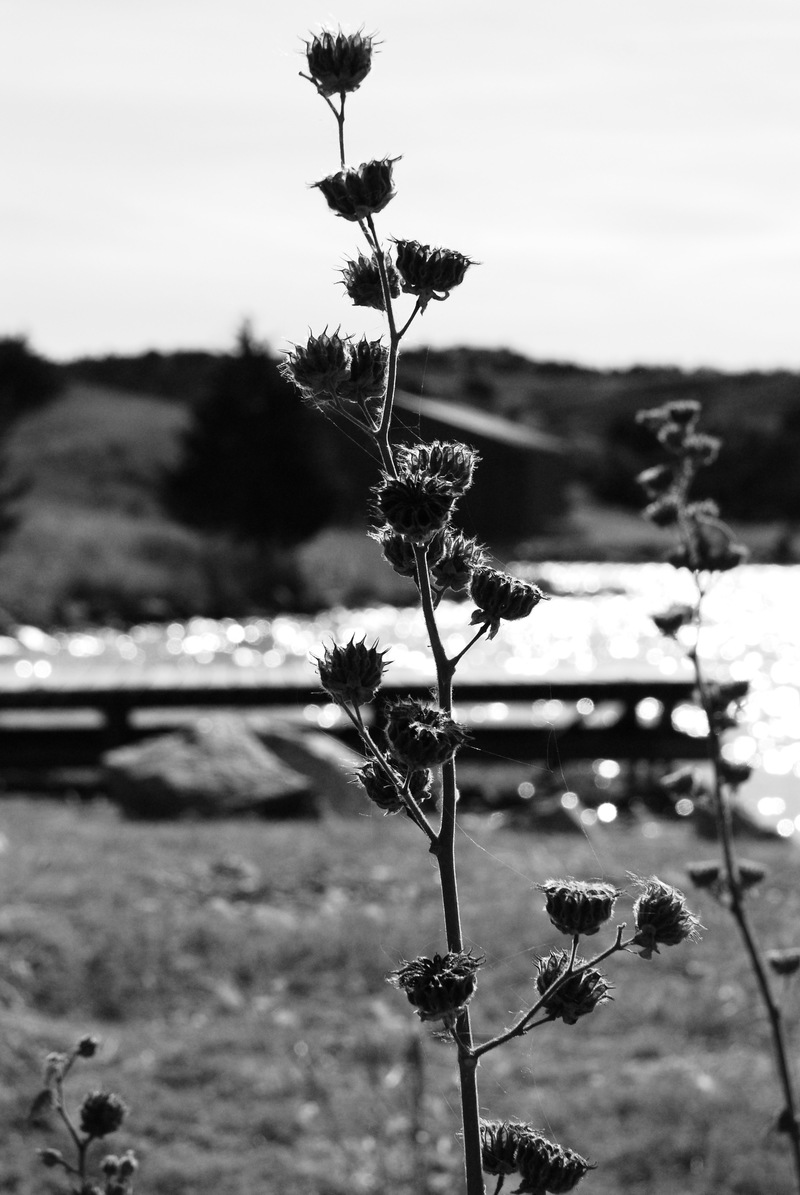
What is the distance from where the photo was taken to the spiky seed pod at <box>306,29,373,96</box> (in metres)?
1.27

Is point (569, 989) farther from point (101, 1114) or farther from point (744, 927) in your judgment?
point (744, 927)

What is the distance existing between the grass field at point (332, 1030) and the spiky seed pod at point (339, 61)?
7.21 ft

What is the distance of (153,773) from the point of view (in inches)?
421

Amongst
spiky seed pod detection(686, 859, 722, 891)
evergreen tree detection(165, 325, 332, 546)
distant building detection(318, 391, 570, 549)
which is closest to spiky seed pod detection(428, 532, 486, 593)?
spiky seed pod detection(686, 859, 722, 891)

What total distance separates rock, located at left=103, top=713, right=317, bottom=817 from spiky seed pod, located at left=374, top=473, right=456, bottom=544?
9570 mm

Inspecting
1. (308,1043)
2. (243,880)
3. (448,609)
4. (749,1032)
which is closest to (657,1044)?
(749,1032)

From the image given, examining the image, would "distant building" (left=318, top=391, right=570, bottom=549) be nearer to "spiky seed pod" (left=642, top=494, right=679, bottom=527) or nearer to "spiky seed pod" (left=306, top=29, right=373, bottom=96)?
"spiky seed pod" (left=642, top=494, right=679, bottom=527)

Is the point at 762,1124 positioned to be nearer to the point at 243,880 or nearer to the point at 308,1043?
the point at 308,1043

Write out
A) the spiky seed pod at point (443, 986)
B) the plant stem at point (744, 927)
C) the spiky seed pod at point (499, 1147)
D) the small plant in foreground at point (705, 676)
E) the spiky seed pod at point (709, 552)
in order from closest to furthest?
the spiky seed pod at point (443, 986) → the spiky seed pod at point (499, 1147) → the plant stem at point (744, 927) → the small plant in foreground at point (705, 676) → the spiky seed pod at point (709, 552)

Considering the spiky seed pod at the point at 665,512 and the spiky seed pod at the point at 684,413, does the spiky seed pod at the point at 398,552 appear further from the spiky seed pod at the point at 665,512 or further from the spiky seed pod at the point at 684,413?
the spiky seed pod at the point at 684,413

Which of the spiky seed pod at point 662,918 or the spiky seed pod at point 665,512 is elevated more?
the spiky seed pod at point 665,512

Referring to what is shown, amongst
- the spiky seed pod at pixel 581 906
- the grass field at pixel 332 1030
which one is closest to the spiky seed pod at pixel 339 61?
the spiky seed pod at pixel 581 906

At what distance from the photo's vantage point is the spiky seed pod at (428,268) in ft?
4.22

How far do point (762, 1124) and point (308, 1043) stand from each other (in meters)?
1.78
